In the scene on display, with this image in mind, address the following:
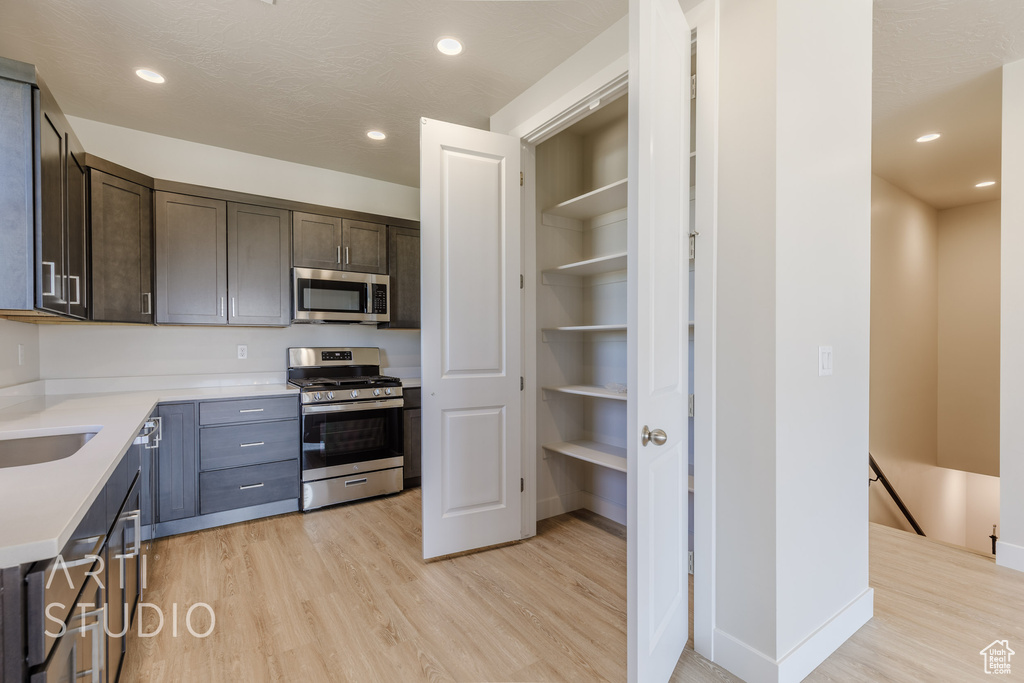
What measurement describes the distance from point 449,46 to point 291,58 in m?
0.82

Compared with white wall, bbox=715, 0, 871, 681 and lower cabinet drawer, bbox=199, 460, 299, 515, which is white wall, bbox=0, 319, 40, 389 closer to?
lower cabinet drawer, bbox=199, 460, 299, 515

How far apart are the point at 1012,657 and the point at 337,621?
2.62 m

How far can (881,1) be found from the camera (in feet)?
6.73

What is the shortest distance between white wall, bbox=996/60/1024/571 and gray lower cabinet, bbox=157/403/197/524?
4563 mm

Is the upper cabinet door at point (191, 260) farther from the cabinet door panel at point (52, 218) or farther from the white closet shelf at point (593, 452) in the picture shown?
the white closet shelf at point (593, 452)

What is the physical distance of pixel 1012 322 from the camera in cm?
254

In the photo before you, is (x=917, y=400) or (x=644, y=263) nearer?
(x=644, y=263)

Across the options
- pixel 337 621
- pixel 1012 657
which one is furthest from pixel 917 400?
pixel 337 621

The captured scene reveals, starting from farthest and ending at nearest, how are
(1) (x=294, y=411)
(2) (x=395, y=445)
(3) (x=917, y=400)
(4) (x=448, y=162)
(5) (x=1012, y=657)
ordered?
(3) (x=917, y=400) < (2) (x=395, y=445) < (1) (x=294, y=411) < (4) (x=448, y=162) < (5) (x=1012, y=657)

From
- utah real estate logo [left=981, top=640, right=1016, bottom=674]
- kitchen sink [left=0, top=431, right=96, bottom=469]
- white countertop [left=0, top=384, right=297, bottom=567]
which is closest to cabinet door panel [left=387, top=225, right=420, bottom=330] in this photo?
white countertop [left=0, top=384, right=297, bottom=567]

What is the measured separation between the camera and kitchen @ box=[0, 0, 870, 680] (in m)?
1.63

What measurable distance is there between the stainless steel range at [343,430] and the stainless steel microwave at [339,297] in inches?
15.1

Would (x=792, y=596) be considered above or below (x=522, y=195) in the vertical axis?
below

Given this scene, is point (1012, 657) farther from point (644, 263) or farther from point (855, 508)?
point (644, 263)
